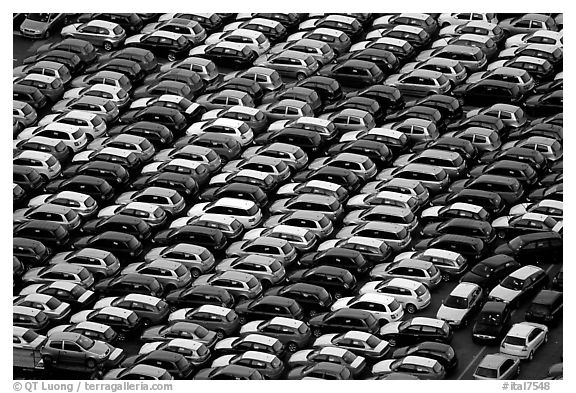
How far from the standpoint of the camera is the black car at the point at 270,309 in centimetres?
8738

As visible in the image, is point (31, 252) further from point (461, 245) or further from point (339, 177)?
point (461, 245)

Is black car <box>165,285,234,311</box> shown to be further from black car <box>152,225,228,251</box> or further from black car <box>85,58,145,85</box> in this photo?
black car <box>85,58,145,85</box>

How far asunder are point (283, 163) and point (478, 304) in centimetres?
1610

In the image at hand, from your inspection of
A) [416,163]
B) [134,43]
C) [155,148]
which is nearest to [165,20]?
[134,43]

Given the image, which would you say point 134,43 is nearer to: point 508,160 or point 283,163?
point 283,163

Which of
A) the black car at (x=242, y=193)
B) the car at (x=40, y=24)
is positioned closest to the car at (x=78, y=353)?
the black car at (x=242, y=193)

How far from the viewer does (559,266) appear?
90.9 meters

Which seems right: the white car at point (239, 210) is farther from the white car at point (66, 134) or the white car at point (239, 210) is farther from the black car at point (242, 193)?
the white car at point (66, 134)

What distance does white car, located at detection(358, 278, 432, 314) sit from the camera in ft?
288

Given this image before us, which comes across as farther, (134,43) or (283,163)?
(134,43)

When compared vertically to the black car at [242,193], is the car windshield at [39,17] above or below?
above

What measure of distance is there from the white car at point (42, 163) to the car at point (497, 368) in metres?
28.5

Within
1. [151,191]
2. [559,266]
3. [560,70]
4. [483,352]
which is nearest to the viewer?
[483,352]

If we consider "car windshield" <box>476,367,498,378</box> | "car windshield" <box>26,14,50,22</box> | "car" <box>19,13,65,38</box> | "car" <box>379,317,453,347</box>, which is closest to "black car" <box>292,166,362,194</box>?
"car" <box>379,317,453,347</box>
